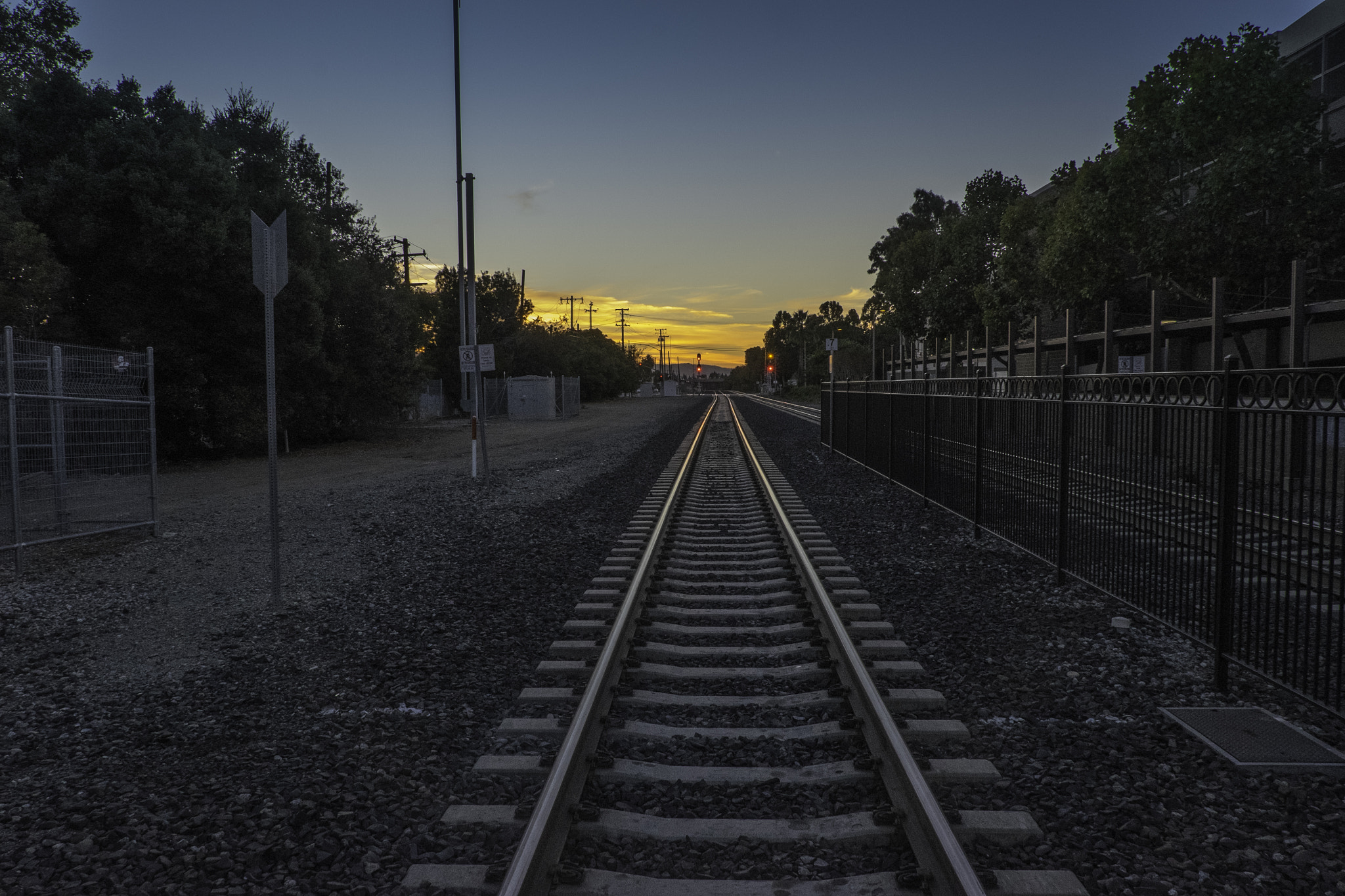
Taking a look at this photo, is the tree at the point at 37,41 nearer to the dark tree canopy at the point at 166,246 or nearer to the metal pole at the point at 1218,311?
the dark tree canopy at the point at 166,246

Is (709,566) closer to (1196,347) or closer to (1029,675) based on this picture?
(1029,675)

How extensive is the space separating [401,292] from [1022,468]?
28092mm

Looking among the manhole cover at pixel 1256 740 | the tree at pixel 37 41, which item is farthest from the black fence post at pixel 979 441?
the tree at pixel 37 41

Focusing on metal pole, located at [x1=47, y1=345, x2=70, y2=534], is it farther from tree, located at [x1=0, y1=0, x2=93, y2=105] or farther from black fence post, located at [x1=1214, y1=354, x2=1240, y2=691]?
tree, located at [x1=0, y1=0, x2=93, y2=105]

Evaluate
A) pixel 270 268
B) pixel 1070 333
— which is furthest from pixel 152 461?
pixel 1070 333

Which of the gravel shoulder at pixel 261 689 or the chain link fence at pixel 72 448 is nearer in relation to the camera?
the gravel shoulder at pixel 261 689

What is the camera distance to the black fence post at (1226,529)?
15.9ft

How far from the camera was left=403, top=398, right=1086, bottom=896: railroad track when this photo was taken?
292 centimetres

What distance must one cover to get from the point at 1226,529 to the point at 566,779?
3.99 m

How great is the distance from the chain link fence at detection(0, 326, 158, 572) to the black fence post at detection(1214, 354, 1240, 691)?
10094 millimetres

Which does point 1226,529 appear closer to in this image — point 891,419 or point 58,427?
point 891,419

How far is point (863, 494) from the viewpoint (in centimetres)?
1335

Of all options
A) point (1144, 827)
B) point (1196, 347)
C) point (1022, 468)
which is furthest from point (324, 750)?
point (1196, 347)

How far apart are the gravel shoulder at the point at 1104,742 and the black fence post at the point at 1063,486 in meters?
0.23
